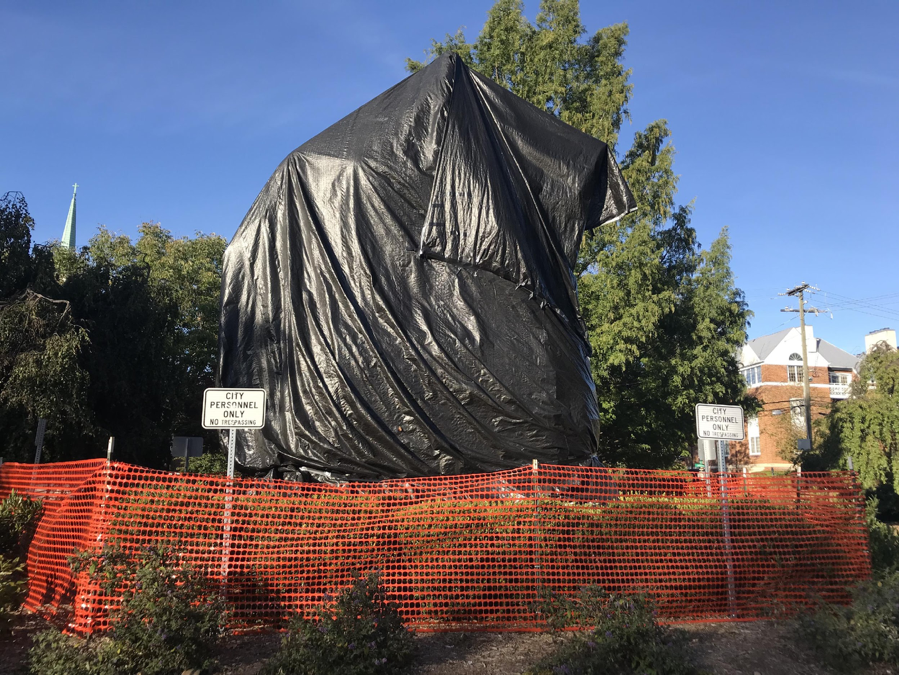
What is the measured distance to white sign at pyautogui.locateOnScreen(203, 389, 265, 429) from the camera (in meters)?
6.23

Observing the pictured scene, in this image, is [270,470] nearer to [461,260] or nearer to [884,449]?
[461,260]

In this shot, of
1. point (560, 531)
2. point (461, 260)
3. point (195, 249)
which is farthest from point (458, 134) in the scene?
point (195, 249)

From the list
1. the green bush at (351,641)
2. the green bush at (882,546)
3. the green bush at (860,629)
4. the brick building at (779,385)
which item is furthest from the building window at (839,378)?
the green bush at (351,641)

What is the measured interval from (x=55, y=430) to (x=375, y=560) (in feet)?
39.4

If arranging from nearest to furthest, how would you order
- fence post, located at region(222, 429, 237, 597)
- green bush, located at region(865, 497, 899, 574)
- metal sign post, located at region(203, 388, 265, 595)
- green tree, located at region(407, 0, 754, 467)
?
fence post, located at region(222, 429, 237, 597), metal sign post, located at region(203, 388, 265, 595), green bush, located at region(865, 497, 899, 574), green tree, located at region(407, 0, 754, 467)

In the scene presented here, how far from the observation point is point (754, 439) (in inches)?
1948

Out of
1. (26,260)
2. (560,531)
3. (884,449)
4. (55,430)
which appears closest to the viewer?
(560,531)

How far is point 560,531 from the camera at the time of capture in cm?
640

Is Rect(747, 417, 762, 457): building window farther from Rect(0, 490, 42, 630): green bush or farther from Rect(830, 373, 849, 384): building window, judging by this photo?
Rect(0, 490, 42, 630): green bush

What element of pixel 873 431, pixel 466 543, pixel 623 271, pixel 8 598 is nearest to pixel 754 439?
pixel 873 431

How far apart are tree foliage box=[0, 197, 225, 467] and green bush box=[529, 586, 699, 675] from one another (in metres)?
13.2

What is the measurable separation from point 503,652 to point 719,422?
3449 mm

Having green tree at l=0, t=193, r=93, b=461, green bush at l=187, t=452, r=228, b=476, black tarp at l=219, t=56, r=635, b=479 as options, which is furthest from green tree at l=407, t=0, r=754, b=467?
green bush at l=187, t=452, r=228, b=476

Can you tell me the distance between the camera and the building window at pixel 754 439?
48919 mm
